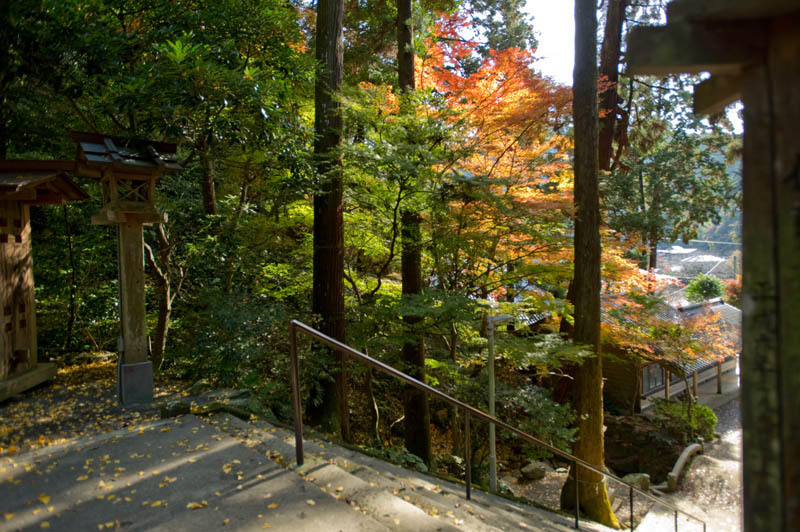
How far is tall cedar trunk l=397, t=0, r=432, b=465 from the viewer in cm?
814

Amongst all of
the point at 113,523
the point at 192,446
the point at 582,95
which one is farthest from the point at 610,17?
the point at 113,523

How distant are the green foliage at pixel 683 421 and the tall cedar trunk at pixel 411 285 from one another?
8099 millimetres

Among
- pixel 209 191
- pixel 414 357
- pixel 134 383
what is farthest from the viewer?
pixel 209 191

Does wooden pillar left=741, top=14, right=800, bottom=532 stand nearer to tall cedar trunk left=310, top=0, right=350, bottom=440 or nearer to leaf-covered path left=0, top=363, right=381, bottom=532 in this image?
leaf-covered path left=0, top=363, right=381, bottom=532

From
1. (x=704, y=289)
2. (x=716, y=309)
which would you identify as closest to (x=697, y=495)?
(x=716, y=309)

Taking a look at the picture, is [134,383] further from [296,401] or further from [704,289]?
[704,289]

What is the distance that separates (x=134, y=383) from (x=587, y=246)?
6519 millimetres

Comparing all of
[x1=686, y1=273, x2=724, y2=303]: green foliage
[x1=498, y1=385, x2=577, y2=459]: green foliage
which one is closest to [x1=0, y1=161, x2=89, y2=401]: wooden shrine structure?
[x1=498, y1=385, x2=577, y2=459]: green foliage

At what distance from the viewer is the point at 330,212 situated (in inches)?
288

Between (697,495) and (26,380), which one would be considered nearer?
(26,380)

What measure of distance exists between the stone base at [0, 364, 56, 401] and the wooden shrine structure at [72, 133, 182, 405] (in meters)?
1.23

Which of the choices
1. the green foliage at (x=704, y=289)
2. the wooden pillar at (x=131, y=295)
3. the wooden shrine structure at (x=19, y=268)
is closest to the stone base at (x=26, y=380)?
the wooden shrine structure at (x=19, y=268)

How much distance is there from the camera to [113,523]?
279cm

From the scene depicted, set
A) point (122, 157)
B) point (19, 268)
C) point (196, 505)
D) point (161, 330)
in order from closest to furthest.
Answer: point (196, 505) < point (122, 157) < point (19, 268) < point (161, 330)
